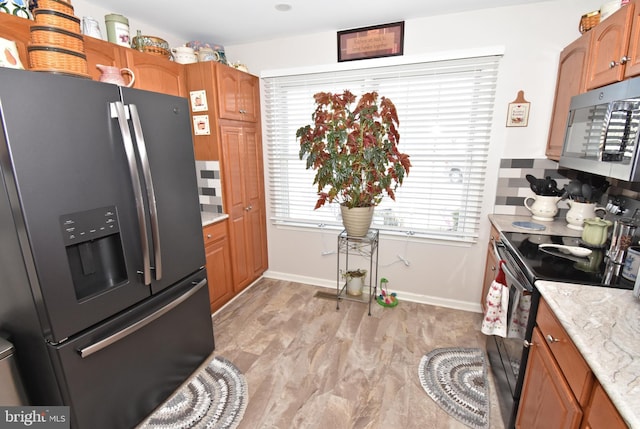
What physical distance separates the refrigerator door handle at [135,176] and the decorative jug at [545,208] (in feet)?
8.52

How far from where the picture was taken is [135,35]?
2.31m

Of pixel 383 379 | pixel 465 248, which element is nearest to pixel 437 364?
pixel 383 379

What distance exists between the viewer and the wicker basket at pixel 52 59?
52.5 inches

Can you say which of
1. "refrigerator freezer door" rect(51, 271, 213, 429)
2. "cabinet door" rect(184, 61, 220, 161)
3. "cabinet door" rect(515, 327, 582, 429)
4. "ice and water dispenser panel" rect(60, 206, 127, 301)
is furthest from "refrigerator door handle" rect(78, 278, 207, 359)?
"cabinet door" rect(515, 327, 582, 429)

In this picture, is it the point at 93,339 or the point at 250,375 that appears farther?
the point at 250,375

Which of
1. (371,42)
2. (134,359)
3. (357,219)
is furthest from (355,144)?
(134,359)

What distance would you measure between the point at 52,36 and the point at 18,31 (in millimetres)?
319

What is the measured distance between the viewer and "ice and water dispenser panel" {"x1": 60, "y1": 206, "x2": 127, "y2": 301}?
1.23 m

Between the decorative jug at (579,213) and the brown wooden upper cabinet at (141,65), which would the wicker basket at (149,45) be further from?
the decorative jug at (579,213)

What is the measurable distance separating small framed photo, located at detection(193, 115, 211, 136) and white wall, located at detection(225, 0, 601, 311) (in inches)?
32.1

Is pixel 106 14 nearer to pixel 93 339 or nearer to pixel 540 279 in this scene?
pixel 93 339

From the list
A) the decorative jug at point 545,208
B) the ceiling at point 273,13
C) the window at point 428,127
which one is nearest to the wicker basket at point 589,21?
the ceiling at point 273,13

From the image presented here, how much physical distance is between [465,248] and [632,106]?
5.08 ft

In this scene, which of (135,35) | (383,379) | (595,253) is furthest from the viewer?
(135,35)
